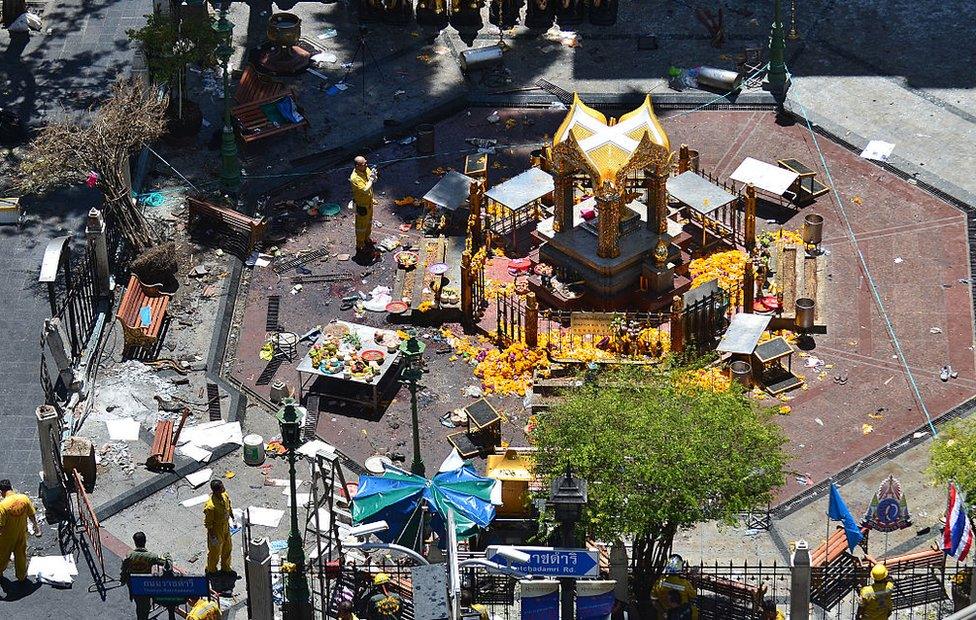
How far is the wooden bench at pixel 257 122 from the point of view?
169ft

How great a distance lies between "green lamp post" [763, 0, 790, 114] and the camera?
5212 cm

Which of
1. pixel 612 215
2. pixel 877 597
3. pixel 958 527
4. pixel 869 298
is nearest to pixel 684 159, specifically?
pixel 612 215

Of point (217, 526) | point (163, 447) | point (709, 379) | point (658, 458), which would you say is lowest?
point (163, 447)

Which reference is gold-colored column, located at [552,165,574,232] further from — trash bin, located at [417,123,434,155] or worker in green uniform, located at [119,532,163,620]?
worker in green uniform, located at [119,532,163,620]

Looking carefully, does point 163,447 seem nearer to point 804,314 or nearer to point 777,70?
point 804,314

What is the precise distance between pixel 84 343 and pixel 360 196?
7.11 metres

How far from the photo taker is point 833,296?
149 ft

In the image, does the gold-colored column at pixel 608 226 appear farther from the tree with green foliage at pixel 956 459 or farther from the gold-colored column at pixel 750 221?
the tree with green foliage at pixel 956 459

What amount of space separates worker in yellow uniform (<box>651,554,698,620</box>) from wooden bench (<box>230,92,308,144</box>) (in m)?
A: 19.4

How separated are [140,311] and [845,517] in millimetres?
16281

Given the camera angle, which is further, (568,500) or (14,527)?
(14,527)

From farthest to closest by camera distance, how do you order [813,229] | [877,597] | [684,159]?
[684,159] → [813,229] → [877,597]

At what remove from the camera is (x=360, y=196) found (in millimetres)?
46500

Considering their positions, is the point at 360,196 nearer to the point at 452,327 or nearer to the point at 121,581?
the point at 452,327
